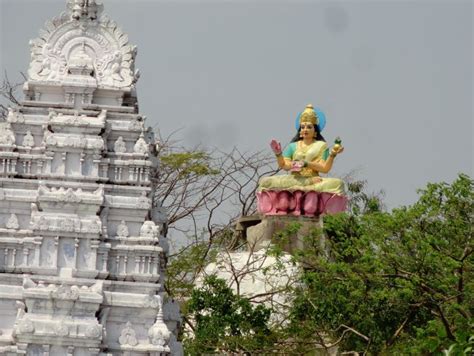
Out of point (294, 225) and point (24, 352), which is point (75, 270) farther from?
point (294, 225)

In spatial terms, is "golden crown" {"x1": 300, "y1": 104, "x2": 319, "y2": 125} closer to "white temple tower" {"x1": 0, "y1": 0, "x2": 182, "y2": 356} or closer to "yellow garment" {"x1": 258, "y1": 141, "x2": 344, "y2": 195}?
→ "yellow garment" {"x1": 258, "y1": 141, "x2": 344, "y2": 195}

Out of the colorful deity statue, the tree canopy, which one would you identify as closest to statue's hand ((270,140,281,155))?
the colorful deity statue

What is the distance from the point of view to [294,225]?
112 ft

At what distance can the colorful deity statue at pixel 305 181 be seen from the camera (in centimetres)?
4297

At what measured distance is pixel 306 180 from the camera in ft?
144

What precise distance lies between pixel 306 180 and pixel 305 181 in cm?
8

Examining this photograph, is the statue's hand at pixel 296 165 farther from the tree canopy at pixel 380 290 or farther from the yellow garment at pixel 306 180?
the tree canopy at pixel 380 290

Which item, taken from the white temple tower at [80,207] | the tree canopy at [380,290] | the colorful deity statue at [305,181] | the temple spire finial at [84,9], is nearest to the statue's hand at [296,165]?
the colorful deity statue at [305,181]

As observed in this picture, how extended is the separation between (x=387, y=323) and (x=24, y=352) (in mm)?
8932

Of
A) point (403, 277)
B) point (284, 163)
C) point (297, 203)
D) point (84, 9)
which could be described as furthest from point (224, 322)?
point (284, 163)

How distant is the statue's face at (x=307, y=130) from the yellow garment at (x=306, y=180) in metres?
0.33

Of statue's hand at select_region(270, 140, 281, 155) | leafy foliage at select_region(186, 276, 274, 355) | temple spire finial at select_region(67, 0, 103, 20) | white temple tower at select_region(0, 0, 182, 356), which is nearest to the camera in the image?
white temple tower at select_region(0, 0, 182, 356)

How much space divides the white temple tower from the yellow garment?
1592cm

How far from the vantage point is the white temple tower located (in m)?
25.7
